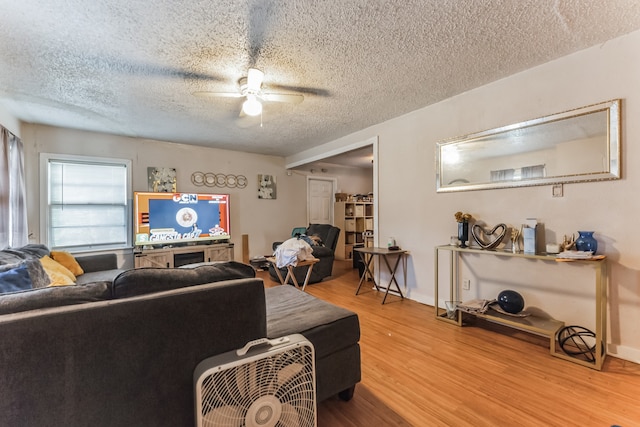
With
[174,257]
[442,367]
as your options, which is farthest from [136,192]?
[442,367]

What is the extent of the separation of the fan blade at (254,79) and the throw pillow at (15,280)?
6.37 ft

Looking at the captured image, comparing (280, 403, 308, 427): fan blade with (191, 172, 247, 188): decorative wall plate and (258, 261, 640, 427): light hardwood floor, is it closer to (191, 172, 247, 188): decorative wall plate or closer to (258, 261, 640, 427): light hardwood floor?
(258, 261, 640, 427): light hardwood floor

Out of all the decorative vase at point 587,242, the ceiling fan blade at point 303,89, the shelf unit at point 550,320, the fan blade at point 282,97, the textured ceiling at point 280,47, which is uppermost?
the ceiling fan blade at point 303,89

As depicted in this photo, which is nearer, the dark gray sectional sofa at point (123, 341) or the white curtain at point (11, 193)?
the dark gray sectional sofa at point (123, 341)

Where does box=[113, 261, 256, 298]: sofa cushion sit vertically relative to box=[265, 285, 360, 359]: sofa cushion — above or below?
above

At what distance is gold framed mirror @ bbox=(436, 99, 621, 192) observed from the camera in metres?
2.04

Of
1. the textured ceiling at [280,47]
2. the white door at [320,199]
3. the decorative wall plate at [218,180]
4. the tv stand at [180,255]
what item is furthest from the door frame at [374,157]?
the tv stand at [180,255]

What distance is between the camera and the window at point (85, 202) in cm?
391

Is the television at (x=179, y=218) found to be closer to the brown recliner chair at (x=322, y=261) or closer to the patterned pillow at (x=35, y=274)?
the brown recliner chair at (x=322, y=261)

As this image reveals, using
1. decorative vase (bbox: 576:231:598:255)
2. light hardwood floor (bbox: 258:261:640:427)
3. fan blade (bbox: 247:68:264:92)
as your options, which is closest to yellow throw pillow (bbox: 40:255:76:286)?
fan blade (bbox: 247:68:264:92)

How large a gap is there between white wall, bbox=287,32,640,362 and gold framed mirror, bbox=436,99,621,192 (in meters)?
0.07

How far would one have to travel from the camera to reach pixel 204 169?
5137 mm

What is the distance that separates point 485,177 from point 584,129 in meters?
0.78

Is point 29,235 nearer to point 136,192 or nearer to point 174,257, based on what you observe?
point 136,192
